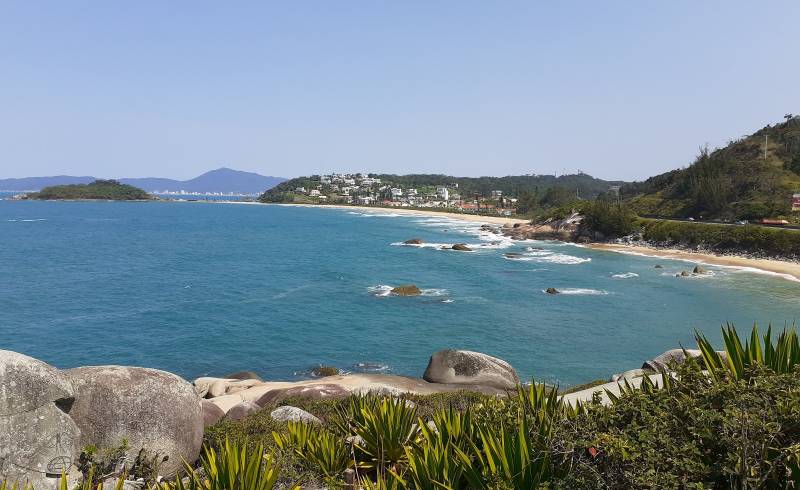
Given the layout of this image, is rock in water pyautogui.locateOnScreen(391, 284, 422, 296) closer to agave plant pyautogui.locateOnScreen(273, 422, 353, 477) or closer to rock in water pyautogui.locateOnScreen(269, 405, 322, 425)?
rock in water pyautogui.locateOnScreen(269, 405, 322, 425)

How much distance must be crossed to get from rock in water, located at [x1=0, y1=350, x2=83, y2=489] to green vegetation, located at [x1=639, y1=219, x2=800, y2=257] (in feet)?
224

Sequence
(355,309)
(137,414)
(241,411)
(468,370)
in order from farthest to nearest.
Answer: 1. (355,309)
2. (468,370)
3. (241,411)
4. (137,414)

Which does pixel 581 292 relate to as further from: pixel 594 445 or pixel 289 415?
pixel 594 445

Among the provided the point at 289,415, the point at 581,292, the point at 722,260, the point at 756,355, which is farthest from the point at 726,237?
the point at 289,415

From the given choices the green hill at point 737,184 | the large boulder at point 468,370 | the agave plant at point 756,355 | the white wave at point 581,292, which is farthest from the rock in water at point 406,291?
the green hill at point 737,184

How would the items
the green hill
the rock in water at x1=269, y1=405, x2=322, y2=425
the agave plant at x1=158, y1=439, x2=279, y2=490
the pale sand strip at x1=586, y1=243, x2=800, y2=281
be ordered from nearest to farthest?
the agave plant at x1=158, y1=439, x2=279, y2=490, the rock in water at x1=269, y1=405, x2=322, y2=425, the pale sand strip at x1=586, y1=243, x2=800, y2=281, the green hill

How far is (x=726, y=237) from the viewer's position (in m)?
64.2

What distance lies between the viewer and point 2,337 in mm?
29641

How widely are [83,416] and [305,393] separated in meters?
8.39

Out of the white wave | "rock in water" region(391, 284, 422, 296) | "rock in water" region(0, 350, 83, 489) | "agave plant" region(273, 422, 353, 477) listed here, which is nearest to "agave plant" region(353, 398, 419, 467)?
"agave plant" region(273, 422, 353, 477)

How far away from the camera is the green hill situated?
8075 centimetres

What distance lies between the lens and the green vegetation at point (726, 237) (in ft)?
188

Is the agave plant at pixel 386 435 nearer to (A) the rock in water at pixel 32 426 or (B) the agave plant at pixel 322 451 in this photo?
(B) the agave plant at pixel 322 451

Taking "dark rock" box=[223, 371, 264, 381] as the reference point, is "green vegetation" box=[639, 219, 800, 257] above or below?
above
